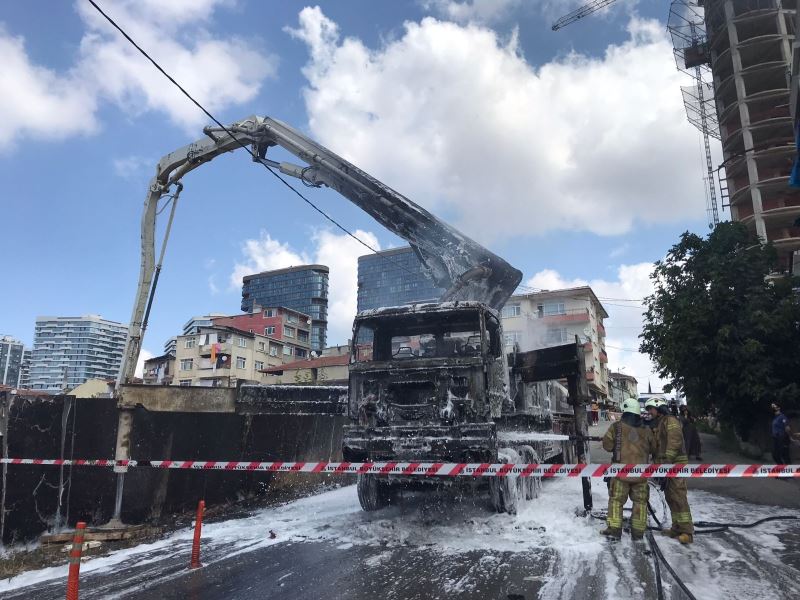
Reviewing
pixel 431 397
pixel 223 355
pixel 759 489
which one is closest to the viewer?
pixel 431 397

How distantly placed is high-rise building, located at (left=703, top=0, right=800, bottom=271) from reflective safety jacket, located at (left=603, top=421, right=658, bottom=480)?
40.7 meters

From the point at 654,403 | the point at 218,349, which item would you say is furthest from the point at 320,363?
the point at 654,403

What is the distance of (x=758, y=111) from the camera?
43.0 m

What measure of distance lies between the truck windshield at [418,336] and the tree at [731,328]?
9.66m

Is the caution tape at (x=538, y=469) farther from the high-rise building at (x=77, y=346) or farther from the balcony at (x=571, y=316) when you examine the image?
the high-rise building at (x=77, y=346)

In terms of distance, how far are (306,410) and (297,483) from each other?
199 cm

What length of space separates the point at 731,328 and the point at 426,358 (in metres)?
10.8

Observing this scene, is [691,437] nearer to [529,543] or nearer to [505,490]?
[505,490]

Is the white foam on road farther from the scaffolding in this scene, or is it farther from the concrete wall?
the scaffolding

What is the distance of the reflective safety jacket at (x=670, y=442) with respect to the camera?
251 inches

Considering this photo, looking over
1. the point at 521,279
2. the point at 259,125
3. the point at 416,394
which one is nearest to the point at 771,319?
the point at 521,279

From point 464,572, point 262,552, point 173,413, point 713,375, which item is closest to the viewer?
point 464,572

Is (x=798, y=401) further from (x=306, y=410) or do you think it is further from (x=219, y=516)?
(x=219, y=516)

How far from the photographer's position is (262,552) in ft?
20.9
